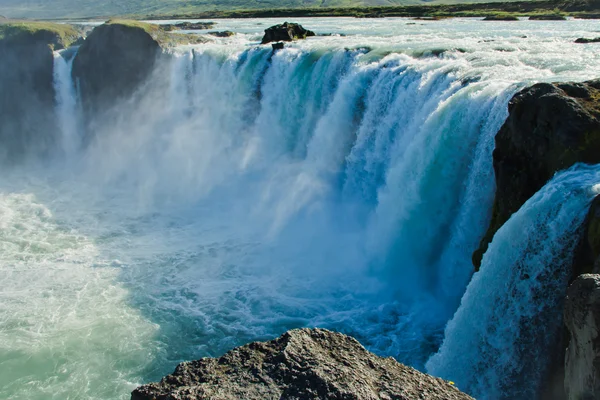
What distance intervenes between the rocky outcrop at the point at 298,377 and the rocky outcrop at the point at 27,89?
85.1ft

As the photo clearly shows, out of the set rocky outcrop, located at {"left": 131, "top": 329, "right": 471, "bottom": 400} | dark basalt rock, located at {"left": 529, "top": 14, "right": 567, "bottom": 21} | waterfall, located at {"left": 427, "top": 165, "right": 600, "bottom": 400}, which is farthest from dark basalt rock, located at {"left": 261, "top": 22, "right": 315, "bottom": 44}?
rocky outcrop, located at {"left": 131, "top": 329, "right": 471, "bottom": 400}

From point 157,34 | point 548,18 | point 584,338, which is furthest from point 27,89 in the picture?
point 548,18

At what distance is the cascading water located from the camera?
10.9 meters

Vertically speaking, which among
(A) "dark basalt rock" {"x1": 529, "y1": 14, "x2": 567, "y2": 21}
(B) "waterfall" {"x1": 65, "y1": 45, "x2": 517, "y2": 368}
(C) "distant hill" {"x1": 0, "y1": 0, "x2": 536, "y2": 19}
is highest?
(A) "dark basalt rock" {"x1": 529, "y1": 14, "x2": 567, "y2": 21}

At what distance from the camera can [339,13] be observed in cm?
5956

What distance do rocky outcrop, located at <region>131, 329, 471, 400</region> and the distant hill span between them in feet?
393

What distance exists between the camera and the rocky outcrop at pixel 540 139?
8.16 metres

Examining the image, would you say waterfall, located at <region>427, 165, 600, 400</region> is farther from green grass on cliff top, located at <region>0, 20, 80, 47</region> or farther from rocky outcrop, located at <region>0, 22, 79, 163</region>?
green grass on cliff top, located at <region>0, 20, 80, 47</region>

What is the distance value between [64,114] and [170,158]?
7399 millimetres

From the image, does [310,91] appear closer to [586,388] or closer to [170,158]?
[170,158]

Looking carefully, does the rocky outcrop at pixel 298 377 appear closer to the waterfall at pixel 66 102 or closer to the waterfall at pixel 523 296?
the waterfall at pixel 523 296

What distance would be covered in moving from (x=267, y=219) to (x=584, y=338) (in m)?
13.5

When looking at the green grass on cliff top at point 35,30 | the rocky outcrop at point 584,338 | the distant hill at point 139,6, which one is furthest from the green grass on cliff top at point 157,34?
the distant hill at point 139,6

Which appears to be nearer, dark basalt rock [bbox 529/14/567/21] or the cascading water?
the cascading water
